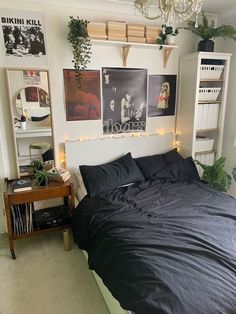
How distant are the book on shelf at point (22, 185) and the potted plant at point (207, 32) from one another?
97.6 inches

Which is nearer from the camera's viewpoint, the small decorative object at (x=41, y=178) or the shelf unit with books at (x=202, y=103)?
the small decorative object at (x=41, y=178)

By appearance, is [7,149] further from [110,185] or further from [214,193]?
[214,193]

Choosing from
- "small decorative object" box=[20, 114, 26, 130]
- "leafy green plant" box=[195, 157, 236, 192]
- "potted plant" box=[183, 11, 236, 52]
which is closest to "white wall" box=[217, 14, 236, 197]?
"potted plant" box=[183, 11, 236, 52]

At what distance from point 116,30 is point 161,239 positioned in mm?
2152

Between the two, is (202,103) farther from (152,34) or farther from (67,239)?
(67,239)

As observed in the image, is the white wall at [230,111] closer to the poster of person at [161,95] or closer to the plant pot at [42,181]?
the poster of person at [161,95]

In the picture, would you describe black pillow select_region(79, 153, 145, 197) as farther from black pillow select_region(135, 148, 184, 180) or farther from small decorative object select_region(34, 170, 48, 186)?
small decorative object select_region(34, 170, 48, 186)

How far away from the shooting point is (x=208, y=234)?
1.78 metres

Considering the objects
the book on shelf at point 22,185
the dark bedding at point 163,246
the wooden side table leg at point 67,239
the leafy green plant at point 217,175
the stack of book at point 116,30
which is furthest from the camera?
the leafy green plant at point 217,175

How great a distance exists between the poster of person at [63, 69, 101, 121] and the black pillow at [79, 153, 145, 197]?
0.60 m

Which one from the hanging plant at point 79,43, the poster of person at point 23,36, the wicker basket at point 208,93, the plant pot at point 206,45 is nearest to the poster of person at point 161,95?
the wicker basket at point 208,93

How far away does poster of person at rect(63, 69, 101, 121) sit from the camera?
2693mm

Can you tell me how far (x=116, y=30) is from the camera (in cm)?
264

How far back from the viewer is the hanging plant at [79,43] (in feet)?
8.00
